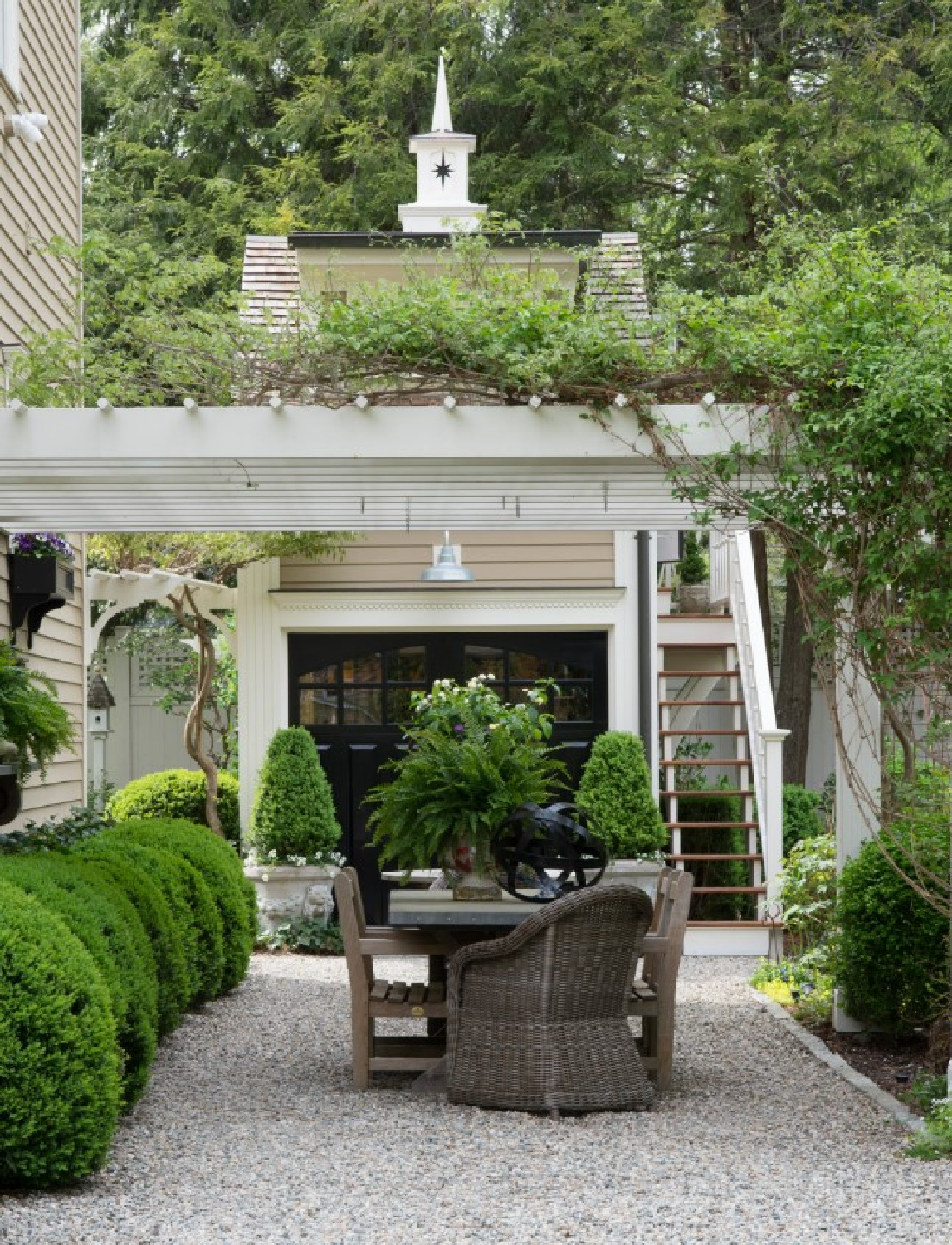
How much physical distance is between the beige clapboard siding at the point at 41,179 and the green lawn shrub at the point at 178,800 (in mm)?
4020

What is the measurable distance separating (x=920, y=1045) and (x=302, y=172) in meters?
12.5

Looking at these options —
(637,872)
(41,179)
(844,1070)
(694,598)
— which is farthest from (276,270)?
(844,1070)

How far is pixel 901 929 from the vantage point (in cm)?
732

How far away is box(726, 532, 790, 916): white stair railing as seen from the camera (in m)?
11.4

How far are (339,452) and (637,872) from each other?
229 inches

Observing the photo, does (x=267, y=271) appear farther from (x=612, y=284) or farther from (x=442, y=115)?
(x=612, y=284)

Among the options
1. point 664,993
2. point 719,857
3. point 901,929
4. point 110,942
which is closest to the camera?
point 110,942

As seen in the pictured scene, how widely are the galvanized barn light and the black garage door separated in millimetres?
1185

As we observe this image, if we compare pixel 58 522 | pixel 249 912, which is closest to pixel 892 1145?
pixel 58 522

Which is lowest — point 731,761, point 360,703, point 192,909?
point 192,909

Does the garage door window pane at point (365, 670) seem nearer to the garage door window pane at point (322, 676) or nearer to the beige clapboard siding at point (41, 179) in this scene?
the garage door window pane at point (322, 676)

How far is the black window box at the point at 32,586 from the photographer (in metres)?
8.21

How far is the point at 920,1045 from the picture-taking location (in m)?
7.71

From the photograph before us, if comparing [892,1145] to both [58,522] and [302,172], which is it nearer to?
[58,522]
